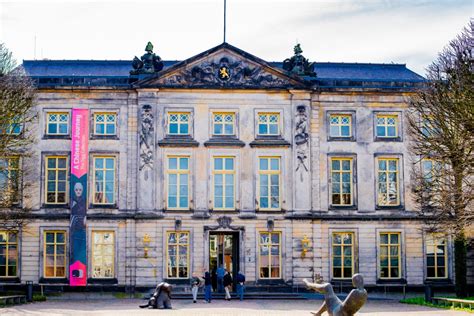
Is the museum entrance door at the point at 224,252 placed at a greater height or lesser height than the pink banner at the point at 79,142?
lesser

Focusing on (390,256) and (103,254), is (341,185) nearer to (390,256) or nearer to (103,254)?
(390,256)

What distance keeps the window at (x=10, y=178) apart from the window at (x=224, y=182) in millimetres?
8859

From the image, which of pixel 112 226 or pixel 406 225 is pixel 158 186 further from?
pixel 406 225

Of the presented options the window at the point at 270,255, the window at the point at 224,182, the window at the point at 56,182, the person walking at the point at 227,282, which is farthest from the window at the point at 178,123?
the person walking at the point at 227,282

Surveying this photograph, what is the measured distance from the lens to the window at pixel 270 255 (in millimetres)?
36531

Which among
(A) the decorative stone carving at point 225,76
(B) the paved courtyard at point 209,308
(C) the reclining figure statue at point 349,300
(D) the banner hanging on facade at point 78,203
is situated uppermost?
(A) the decorative stone carving at point 225,76

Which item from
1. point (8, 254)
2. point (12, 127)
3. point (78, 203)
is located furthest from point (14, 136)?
point (8, 254)

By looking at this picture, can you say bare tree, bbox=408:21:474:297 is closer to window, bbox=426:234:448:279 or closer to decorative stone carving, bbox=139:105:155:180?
window, bbox=426:234:448:279

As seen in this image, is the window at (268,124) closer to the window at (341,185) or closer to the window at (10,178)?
the window at (341,185)

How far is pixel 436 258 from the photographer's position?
37625 millimetres

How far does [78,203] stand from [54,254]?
255 centimetres

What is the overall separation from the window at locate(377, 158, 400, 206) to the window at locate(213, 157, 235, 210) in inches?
269

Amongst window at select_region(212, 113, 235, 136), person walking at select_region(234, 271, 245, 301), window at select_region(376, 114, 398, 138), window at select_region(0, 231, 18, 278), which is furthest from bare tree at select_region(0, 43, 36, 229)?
window at select_region(376, 114, 398, 138)

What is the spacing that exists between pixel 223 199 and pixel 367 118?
7749 millimetres
